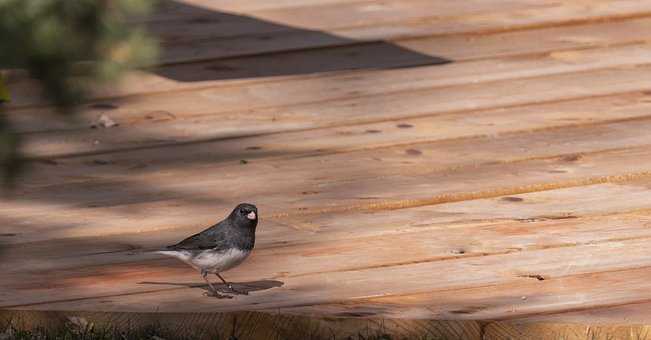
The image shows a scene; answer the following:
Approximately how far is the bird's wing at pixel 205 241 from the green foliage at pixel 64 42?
1.50 m

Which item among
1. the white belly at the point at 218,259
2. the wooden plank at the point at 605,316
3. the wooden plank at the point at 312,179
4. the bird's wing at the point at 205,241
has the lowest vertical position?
the wooden plank at the point at 605,316

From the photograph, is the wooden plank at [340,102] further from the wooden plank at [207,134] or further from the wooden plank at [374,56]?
the wooden plank at [374,56]

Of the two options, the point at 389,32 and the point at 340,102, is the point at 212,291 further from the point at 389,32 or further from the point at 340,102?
the point at 389,32

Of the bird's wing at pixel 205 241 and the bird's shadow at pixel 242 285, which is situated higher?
the bird's wing at pixel 205 241

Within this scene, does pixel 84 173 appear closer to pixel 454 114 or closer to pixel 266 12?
pixel 454 114

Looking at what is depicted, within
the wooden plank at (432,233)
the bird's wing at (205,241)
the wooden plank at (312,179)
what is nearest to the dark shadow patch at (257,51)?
the wooden plank at (312,179)

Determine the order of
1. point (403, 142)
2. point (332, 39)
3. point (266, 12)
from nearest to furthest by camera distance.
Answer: point (403, 142), point (332, 39), point (266, 12)

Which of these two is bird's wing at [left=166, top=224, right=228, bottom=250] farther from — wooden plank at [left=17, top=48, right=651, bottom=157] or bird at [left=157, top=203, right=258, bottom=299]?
wooden plank at [left=17, top=48, right=651, bottom=157]

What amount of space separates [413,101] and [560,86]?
0.58m

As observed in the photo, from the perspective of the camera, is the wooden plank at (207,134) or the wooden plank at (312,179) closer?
the wooden plank at (312,179)

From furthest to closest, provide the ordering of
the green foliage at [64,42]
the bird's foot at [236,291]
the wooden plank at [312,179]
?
the wooden plank at [312,179], the bird's foot at [236,291], the green foliage at [64,42]

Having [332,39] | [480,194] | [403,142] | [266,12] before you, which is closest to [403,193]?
[480,194]

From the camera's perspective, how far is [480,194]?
14.3ft

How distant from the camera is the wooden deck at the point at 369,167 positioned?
3623 millimetres
